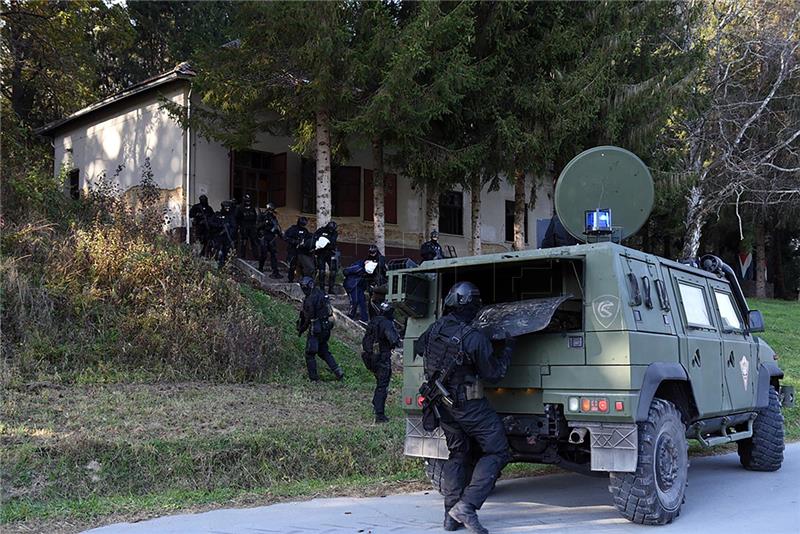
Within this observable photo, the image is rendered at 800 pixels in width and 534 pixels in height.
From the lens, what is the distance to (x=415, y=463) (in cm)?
806

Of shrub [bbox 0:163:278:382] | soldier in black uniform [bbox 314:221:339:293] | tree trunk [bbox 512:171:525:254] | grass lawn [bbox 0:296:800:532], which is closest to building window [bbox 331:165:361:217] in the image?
tree trunk [bbox 512:171:525:254]

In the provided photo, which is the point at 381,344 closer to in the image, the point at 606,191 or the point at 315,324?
the point at 315,324

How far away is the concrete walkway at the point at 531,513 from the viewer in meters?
5.64

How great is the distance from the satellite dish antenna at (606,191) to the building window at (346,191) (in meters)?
15.6

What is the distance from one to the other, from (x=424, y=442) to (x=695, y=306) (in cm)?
277

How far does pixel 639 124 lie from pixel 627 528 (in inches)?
552

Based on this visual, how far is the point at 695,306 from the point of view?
6883 millimetres

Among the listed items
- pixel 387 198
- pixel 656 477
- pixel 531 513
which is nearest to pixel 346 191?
pixel 387 198

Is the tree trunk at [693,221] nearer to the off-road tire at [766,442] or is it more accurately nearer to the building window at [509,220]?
the building window at [509,220]

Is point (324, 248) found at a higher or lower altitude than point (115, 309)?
higher

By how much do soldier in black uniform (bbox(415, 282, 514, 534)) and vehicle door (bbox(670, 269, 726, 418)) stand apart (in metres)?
1.82

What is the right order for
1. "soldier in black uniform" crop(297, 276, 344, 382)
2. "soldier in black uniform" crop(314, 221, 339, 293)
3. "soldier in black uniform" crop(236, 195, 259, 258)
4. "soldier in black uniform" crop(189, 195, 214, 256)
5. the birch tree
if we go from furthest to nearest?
the birch tree → "soldier in black uniform" crop(236, 195, 259, 258) → "soldier in black uniform" crop(189, 195, 214, 256) → "soldier in black uniform" crop(314, 221, 339, 293) → "soldier in black uniform" crop(297, 276, 344, 382)

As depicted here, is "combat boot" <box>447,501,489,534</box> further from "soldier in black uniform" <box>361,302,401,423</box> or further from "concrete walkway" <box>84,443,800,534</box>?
"soldier in black uniform" <box>361,302,401,423</box>

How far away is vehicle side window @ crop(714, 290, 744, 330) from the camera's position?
24.3ft
